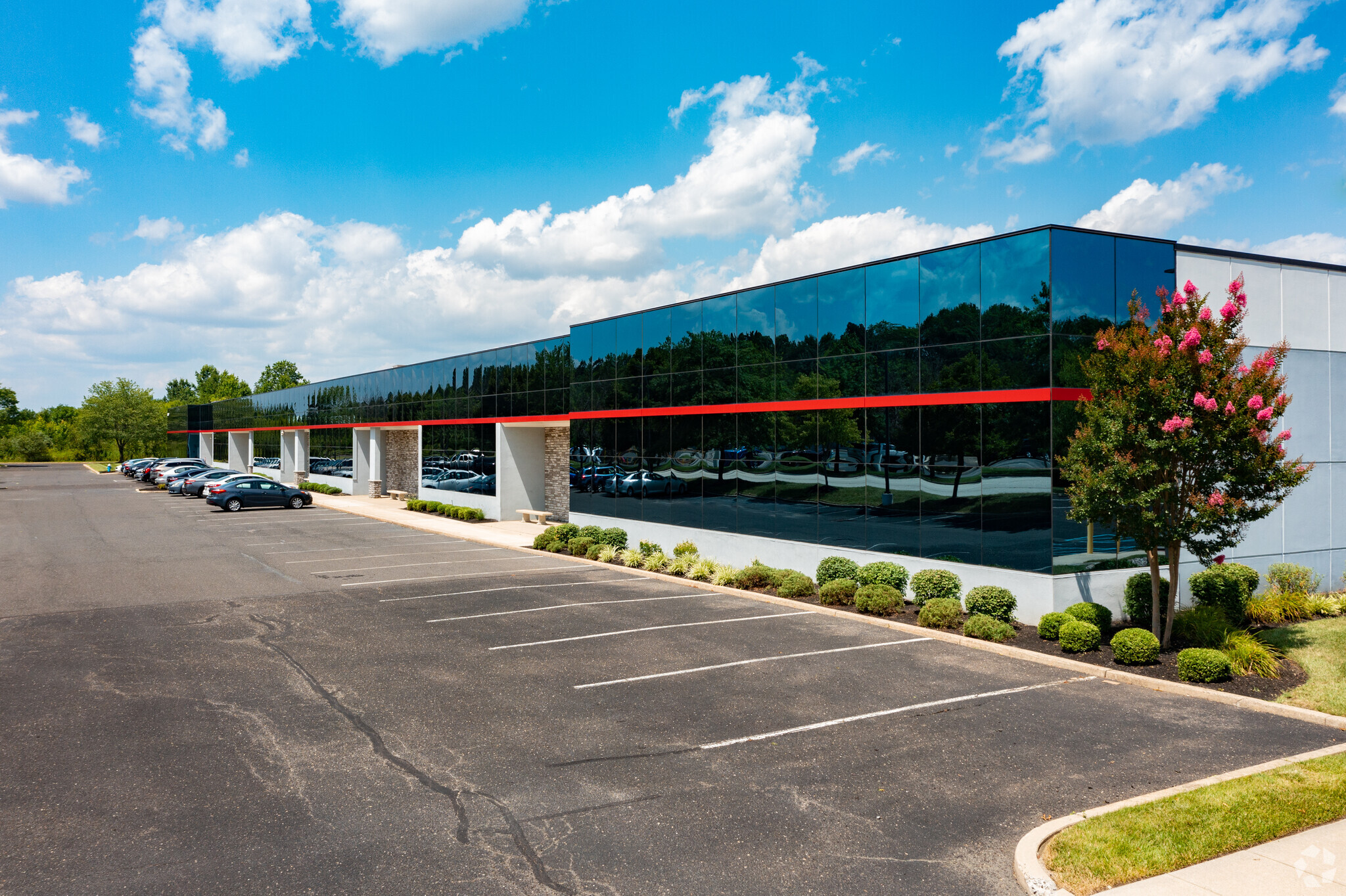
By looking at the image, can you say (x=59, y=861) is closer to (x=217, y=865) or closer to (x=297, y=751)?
(x=217, y=865)

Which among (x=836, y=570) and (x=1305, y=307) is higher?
(x=1305, y=307)


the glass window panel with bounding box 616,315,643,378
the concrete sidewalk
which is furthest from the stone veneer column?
the concrete sidewalk

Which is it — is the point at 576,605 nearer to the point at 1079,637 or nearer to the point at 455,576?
the point at 455,576

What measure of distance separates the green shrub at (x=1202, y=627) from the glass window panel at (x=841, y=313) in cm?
746

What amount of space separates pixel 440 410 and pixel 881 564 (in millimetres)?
28102

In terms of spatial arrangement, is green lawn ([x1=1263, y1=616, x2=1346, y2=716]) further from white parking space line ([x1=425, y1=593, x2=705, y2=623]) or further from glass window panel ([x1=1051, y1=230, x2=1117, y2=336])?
white parking space line ([x1=425, y1=593, x2=705, y2=623])

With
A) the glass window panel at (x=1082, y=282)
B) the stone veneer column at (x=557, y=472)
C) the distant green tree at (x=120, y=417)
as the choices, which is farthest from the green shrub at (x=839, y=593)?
the distant green tree at (x=120, y=417)

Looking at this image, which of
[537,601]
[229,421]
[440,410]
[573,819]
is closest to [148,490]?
[229,421]

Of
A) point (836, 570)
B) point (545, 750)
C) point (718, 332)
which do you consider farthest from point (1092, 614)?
point (718, 332)

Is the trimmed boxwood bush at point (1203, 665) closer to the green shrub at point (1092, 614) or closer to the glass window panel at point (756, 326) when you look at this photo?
the green shrub at point (1092, 614)

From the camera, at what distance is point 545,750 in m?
8.20

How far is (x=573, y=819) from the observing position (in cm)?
664

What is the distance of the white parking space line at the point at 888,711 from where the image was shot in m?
8.46

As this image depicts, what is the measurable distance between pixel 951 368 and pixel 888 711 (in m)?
7.43
